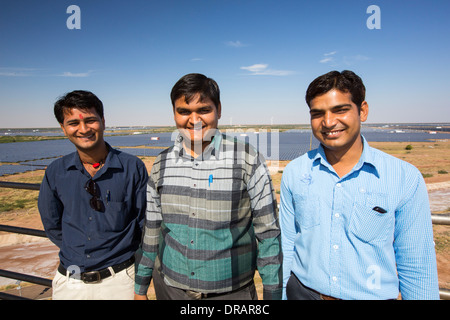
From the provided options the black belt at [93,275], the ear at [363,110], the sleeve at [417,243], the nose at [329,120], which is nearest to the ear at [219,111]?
the nose at [329,120]

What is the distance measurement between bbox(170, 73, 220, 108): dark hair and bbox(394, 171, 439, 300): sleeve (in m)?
1.50

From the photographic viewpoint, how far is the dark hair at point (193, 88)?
1.92 m

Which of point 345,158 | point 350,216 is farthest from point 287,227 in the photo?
point 345,158

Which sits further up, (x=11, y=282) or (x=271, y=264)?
(x=271, y=264)

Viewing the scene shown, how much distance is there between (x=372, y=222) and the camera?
169cm

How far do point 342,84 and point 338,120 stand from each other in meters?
0.26

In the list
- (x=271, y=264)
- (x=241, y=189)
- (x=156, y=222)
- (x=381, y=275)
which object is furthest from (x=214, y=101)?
(x=381, y=275)

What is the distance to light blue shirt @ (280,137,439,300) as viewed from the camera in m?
1.64

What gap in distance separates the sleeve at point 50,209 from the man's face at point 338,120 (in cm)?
240

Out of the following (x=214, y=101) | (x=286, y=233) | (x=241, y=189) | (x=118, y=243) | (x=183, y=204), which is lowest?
(x=118, y=243)
